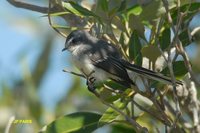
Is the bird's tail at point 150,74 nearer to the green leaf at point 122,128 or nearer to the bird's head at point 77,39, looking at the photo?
the green leaf at point 122,128

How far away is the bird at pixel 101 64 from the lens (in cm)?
243

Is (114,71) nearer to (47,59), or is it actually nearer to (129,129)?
(129,129)

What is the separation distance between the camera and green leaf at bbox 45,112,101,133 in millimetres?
2654

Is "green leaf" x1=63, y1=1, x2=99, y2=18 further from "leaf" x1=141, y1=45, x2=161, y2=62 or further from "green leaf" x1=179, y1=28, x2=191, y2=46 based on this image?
"green leaf" x1=179, y1=28, x2=191, y2=46

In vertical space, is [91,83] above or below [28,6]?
below

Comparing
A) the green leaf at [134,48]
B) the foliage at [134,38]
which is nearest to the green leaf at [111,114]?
the foliage at [134,38]

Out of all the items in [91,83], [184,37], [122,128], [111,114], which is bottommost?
[122,128]

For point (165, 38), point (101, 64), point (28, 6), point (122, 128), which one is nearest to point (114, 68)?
point (101, 64)

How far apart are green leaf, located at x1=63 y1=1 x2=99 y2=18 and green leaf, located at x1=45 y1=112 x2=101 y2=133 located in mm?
527

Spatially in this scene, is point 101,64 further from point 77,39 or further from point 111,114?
point 111,114

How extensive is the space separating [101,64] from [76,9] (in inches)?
23.4

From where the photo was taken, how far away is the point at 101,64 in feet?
9.64

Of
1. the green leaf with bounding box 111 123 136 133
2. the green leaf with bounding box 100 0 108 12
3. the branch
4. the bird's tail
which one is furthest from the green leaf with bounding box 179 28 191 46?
the branch

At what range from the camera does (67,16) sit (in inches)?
109
